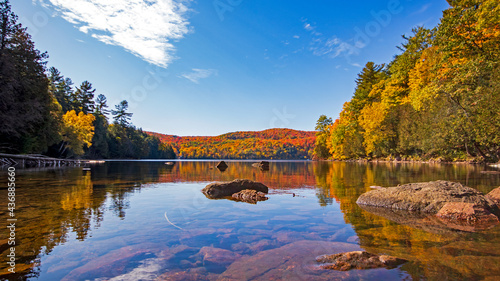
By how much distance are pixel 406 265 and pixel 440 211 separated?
451 centimetres

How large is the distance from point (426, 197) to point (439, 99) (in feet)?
97.3

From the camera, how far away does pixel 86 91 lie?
8131cm

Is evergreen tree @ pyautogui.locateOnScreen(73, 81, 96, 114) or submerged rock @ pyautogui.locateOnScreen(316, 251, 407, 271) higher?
evergreen tree @ pyautogui.locateOnScreen(73, 81, 96, 114)

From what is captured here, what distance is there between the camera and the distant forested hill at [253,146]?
150500 mm

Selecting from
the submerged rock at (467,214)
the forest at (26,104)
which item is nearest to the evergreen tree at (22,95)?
the forest at (26,104)

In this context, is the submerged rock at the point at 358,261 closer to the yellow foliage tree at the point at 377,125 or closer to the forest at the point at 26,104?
the forest at the point at 26,104

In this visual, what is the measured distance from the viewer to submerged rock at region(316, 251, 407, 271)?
3799mm

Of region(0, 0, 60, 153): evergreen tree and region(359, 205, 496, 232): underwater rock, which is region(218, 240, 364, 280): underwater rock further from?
region(0, 0, 60, 153): evergreen tree

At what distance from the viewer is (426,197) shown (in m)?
7.97

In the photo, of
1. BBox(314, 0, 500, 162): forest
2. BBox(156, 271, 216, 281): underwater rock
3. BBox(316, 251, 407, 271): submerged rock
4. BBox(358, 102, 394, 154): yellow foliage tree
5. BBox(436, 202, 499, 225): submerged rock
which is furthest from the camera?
BBox(358, 102, 394, 154): yellow foliage tree

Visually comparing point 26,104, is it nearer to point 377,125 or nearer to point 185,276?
point 185,276

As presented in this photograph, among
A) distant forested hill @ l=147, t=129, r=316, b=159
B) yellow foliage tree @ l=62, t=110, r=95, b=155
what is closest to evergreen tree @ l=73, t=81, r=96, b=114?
yellow foliage tree @ l=62, t=110, r=95, b=155

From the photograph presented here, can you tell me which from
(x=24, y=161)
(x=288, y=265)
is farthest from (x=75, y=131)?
(x=288, y=265)

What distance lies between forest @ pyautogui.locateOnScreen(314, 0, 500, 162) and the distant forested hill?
66833 millimetres
